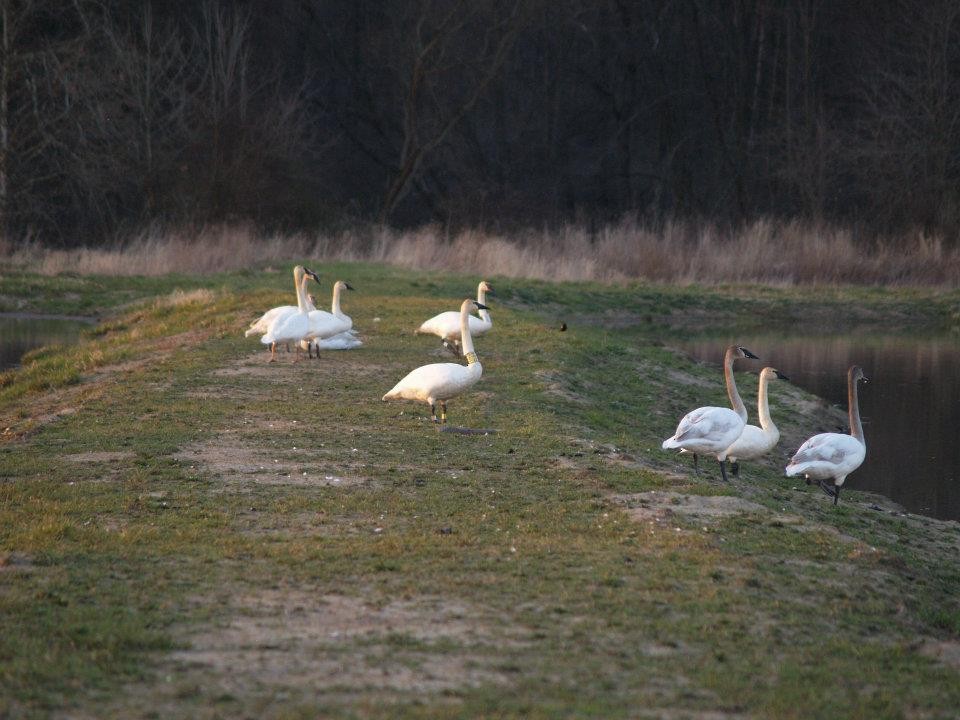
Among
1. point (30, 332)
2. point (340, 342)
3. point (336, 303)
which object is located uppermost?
point (336, 303)

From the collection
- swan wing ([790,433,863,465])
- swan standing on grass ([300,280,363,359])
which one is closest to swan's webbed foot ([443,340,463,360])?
swan standing on grass ([300,280,363,359])

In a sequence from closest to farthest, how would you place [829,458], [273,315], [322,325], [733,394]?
[829,458] < [733,394] < [322,325] < [273,315]

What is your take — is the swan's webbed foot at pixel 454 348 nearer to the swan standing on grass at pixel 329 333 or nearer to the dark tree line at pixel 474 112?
the swan standing on grass at pixel 329 333

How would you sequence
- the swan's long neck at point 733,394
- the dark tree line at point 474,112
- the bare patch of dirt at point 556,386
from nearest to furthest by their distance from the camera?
the swan's long neck at point 733,394 → the bare patch of dirt at point 556,386 → the dark tree line at point 474,112

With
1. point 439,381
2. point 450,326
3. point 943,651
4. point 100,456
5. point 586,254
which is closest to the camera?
point 943,651

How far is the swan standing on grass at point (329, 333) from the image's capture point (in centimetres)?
1476

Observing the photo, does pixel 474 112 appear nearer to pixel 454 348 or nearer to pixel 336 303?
pixel 336 303

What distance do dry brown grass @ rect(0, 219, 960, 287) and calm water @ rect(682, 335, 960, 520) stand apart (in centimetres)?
598

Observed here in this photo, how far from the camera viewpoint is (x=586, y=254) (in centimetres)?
3083

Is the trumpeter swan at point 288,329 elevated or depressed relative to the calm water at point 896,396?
elevated

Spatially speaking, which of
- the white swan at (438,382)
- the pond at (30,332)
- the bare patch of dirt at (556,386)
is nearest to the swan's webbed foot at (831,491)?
the bare patch of dirt at (556,386)

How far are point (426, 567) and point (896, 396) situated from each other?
1261cm

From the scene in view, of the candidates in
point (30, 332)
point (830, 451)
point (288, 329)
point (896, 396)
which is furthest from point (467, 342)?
point (30, 332)

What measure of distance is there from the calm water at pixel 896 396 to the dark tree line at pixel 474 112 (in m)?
11.2
